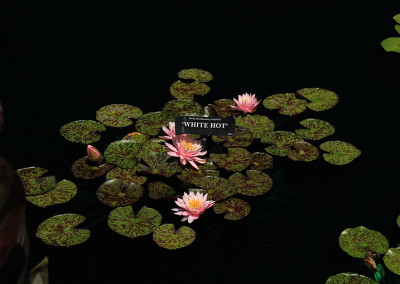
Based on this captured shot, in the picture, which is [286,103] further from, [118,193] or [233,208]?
[118,193]

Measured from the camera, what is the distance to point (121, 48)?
2.40m

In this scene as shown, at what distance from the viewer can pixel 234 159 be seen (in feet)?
5.70

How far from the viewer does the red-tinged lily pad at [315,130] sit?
1881 mm

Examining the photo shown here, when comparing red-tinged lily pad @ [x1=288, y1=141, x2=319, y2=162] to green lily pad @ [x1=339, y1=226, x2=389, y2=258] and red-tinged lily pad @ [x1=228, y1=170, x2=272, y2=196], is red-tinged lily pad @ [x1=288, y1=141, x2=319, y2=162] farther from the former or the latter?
Answer: green lily pad @ [x1=339, y1=226, x2=389, y2=258]

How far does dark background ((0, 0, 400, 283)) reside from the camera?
1.42 metres

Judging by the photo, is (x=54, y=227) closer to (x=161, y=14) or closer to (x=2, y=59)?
(x=2, y=59)

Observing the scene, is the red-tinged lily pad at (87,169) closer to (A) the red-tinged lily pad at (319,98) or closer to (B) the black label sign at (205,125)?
(B) the black label sign at (205,125)

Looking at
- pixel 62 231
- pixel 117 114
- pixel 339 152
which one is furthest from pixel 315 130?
pixel 62 231

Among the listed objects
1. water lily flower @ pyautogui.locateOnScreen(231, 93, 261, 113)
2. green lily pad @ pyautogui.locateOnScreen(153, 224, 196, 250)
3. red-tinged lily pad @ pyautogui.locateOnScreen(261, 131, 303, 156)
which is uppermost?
water lily flower @ pyautogui.locateOnScreen(231, 93, 261, 113)

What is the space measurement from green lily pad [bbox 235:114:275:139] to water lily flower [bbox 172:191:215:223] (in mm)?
454

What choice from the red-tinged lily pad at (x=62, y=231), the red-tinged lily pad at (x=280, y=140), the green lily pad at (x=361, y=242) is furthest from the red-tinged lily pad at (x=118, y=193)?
the green lily pad at (x=361, y=242)

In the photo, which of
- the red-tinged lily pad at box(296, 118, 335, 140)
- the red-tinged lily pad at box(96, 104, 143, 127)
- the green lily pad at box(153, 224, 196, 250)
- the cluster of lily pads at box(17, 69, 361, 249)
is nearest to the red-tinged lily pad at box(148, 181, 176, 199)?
the cluster of lily pads at box(17, 69, 361, 249)

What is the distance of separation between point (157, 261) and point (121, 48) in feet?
4.29

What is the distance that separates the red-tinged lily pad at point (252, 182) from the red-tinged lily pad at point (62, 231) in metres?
0.51
